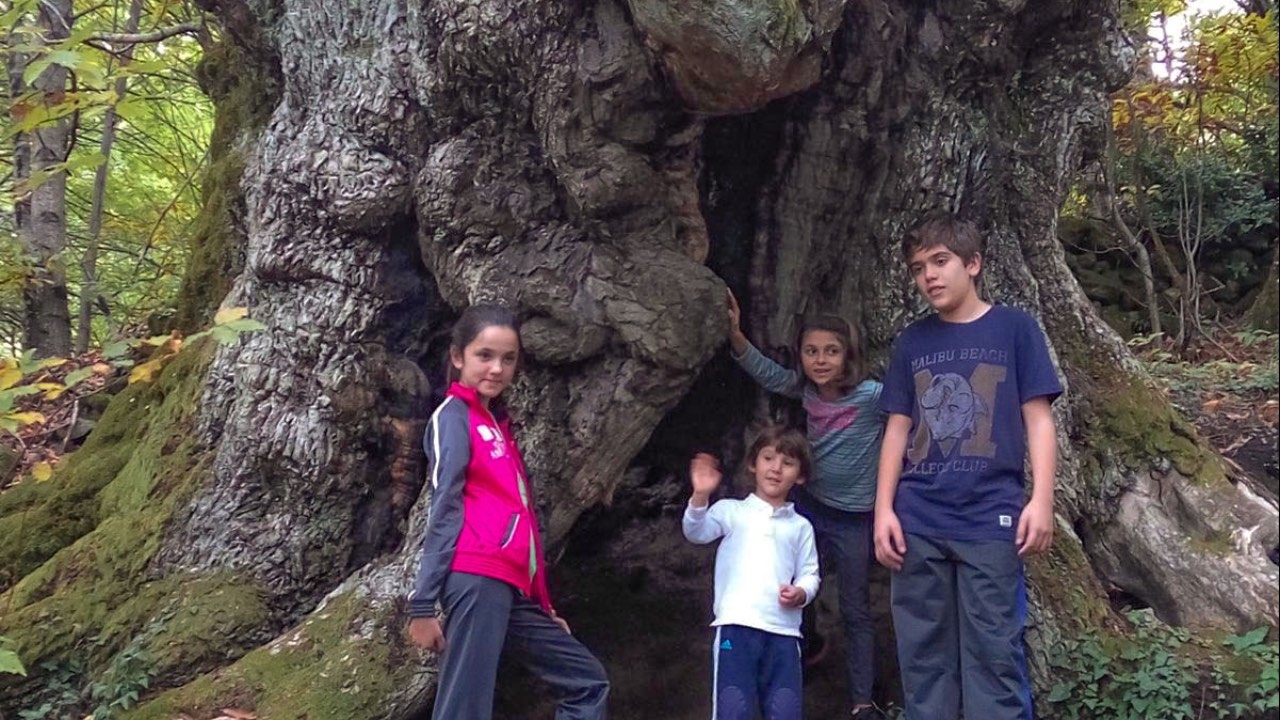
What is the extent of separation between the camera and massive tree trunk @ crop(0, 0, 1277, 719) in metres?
→ 3.58

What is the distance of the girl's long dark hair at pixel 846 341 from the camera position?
3.83 m

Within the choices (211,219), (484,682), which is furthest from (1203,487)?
(211,219)

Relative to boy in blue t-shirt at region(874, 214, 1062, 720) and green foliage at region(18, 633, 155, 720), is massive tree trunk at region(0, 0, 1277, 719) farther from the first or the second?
boy in blue t-shirt at region(874, 214, 1062, 720)

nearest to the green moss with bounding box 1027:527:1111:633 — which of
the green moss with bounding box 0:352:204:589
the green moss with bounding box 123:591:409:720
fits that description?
the green moss with bounding box 123:591:409:720

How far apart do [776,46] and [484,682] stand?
217cm

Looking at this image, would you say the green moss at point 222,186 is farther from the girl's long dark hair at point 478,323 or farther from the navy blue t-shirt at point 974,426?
the navy blue t-shirt at point 974,426

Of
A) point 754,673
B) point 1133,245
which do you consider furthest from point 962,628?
point 1133,245

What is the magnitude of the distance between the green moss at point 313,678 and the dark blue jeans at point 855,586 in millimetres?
1650

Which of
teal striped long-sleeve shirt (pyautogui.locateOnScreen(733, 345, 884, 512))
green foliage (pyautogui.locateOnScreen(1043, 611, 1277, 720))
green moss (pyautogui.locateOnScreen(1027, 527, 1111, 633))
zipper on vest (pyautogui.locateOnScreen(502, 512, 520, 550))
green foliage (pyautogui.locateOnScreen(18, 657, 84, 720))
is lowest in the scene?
green foliage (pyautogui.locateOnScreen(18, 657, 84, 720))

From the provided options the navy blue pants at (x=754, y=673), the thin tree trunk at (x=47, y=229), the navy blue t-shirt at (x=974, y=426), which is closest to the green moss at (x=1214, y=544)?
the navy blue t-shirt at (x=974, y=426)

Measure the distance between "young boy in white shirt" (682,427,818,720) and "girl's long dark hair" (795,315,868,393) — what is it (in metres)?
0.38

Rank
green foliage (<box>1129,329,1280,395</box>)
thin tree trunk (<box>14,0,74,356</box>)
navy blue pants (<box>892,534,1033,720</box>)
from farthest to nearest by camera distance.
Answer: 1. thin tree trunk (<box>14,0,74,356</box>)
2. green foliage (<box>1129,329,1280,395</box>)
3. navy blue pants (<box>892,534,1033,720</box>)

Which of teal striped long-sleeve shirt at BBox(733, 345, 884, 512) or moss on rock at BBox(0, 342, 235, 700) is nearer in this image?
teal striped long-sleeve shirt at BBox(733, 345, 884, 512)

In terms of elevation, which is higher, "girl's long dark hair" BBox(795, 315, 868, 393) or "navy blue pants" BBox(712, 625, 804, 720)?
"girl's long dark hair" BBox(795, 315, 868, 393)
